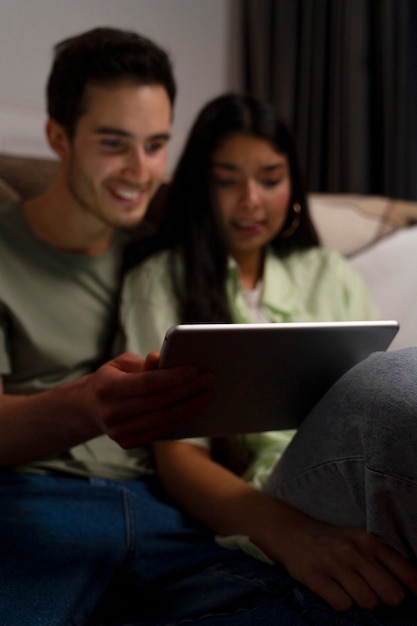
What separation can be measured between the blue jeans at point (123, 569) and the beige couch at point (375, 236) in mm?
452

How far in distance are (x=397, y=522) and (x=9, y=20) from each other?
0.74 metres

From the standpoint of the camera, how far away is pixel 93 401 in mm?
653

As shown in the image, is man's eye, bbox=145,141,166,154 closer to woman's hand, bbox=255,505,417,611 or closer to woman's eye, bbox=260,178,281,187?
woman's eye, bbox=260,178,281,187

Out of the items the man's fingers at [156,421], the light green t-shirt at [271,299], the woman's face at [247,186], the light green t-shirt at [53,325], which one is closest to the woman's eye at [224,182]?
the woman's face at [247,186]

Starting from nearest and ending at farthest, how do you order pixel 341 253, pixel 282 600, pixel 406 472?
pixel 406 472
pixel 282 600
pixel 341 253

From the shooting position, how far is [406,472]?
55cm

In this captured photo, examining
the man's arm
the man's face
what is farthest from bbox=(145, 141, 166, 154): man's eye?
the man's arm

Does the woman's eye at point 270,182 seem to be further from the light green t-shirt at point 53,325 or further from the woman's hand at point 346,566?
the woman's hand at point 346,566

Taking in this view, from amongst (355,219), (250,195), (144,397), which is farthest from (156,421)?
(355,219)

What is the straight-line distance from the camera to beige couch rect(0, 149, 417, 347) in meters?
1.08

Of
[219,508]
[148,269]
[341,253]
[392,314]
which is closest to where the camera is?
[219,508]

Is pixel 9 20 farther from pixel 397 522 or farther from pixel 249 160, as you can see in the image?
pixel 397 522

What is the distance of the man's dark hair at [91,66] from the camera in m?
0.89

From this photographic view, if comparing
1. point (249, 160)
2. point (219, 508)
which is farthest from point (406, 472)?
point (249, 160)
